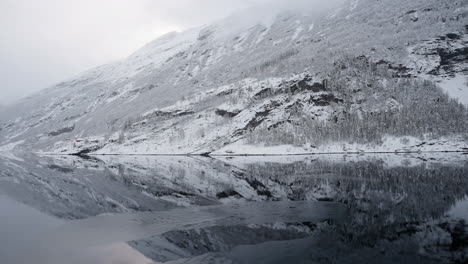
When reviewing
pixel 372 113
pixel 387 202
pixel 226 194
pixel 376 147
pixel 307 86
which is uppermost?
pixel 307 86

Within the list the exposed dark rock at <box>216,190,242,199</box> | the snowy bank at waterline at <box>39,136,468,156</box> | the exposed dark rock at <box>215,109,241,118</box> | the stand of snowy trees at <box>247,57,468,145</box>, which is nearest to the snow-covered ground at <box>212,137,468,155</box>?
the snowy bank at waterline at <box>39,136,468,156</box>

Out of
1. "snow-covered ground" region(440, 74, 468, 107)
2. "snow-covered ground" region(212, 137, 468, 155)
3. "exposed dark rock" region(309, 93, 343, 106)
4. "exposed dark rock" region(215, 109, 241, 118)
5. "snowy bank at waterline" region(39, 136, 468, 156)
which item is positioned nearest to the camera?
"snow-covered ground" region(212, 137, 468, 155)

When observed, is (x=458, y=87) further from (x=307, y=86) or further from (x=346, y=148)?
(x=346, y=148)

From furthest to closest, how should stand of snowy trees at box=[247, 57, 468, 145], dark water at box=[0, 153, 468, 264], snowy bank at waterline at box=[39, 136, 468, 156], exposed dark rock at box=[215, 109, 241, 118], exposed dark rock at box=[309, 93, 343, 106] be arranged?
exposed dark rock at box=[215, 109, 241, 118], exposed dark rock at box=[309, 93, 343, 106], stand of snowy trees at box=[247, 57, 468, 145], snowy bank at waterline at box=[39, 136, 468, 156], dark water at box=[0, 153, 468, 264]

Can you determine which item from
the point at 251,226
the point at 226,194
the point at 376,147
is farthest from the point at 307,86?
the point at 251,226

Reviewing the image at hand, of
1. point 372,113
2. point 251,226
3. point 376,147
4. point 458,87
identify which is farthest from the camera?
point 458,87

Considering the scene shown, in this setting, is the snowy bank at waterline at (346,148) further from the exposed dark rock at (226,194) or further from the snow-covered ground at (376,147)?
the exposed dark rock at (226,194)

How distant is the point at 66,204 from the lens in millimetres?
33344

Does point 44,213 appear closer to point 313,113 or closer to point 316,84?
point 313,113

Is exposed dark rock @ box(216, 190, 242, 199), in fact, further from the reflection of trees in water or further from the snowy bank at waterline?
the snowy bank at waterline

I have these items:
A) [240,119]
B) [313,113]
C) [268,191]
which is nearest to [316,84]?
[313,113]

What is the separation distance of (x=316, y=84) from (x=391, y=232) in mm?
169335

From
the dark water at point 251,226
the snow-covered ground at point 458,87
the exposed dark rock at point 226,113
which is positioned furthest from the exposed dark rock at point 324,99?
the dark water at point 251,226

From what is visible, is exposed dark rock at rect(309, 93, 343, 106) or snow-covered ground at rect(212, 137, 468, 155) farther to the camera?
exposed dark rock at rect(309, 93, 343, 106)
